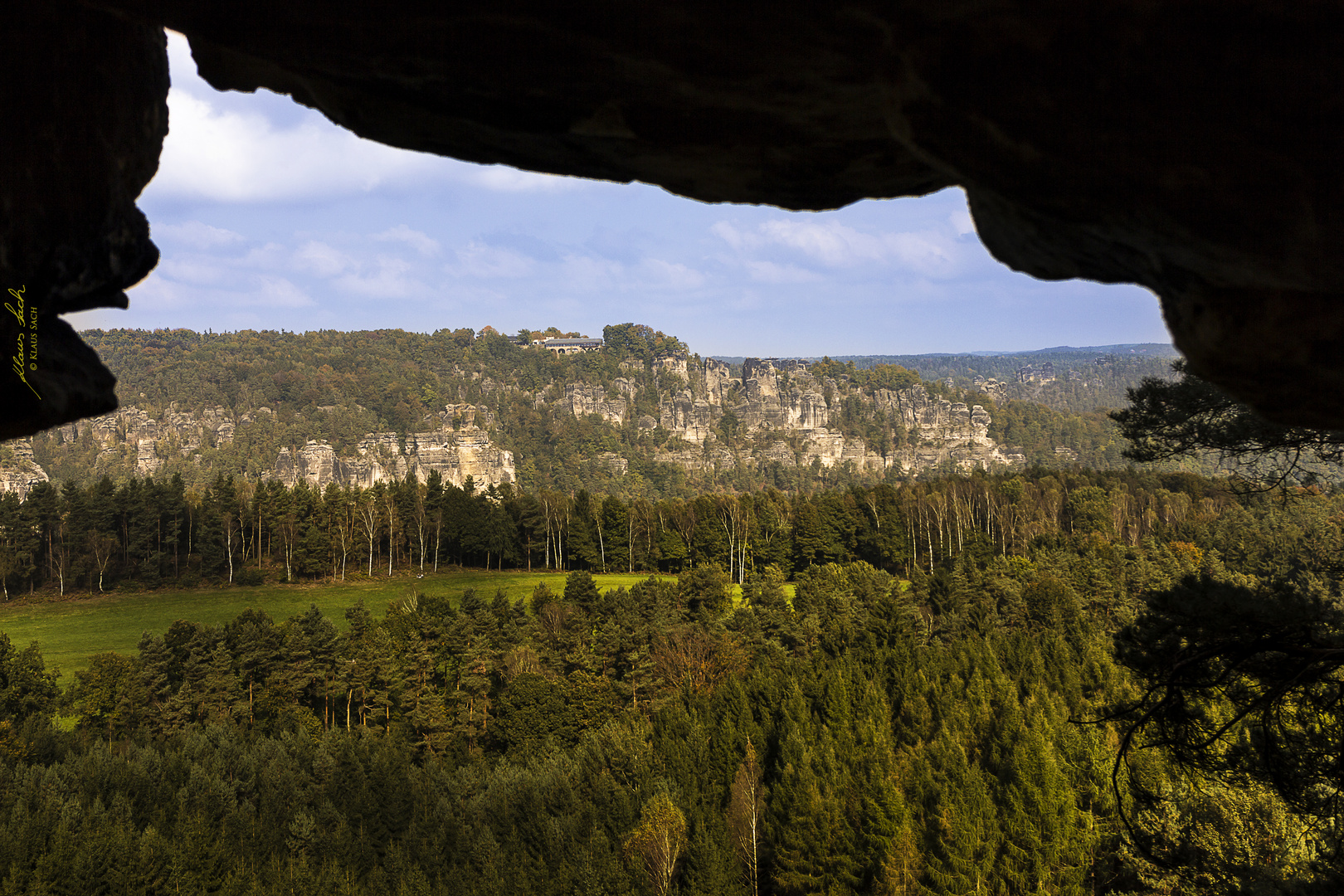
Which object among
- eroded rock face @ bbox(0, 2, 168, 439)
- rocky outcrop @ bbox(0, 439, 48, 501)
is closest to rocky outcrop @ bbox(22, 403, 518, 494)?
rocky outcrop @ bbox(0, 439, 48, 501)

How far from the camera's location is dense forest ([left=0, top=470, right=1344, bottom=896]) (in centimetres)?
2125

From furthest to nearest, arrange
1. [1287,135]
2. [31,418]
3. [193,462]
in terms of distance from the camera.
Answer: [193,462] < [31,418] < [1287,135]

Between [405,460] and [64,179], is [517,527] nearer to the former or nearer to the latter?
[64,179]

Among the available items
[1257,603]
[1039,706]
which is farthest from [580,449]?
[1257,603]

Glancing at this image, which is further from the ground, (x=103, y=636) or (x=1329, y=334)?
(x=1329, y=334)

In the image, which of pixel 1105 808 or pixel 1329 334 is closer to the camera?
pixel 1329 334

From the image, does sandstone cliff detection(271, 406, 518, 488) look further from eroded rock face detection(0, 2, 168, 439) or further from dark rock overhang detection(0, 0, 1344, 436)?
Result: dark rock overhang detection(0, 0, 1344, 436)

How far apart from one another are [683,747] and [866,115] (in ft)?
93.8

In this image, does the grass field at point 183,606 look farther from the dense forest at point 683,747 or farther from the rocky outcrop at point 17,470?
the rocky outcrop at point 17,470

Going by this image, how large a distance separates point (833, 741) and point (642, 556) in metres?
56.3

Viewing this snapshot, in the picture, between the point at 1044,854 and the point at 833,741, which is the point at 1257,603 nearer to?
the point at 1044,854

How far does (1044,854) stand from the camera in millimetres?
23141

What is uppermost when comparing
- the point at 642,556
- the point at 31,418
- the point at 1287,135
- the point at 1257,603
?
the point at 1287,135

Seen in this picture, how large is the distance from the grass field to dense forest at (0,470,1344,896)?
15149 mm
